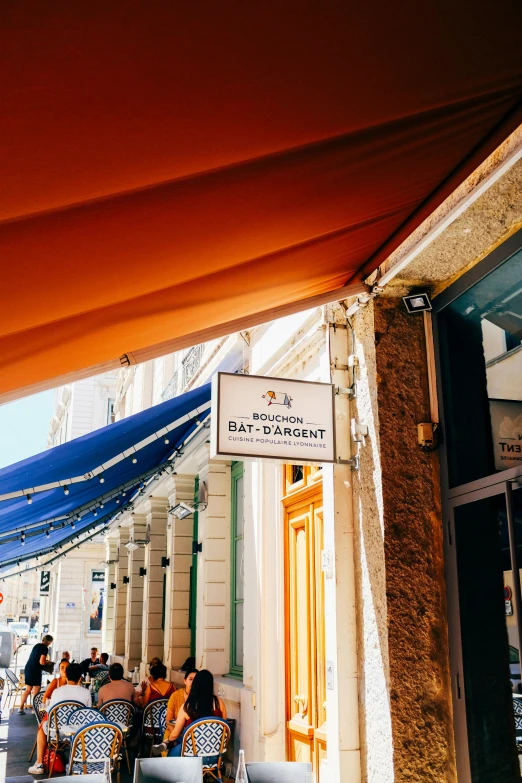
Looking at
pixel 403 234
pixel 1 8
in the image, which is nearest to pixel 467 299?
pixel 403 234

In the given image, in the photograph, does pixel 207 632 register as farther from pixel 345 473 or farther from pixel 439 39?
pixel 439 39

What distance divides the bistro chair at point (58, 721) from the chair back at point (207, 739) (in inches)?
86.2

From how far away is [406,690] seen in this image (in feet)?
13.8

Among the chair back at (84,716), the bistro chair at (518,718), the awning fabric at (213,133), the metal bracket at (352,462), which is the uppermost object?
the awning fabric at (213,133)

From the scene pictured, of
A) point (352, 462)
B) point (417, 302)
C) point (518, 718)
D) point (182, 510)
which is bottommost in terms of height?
point (518, 718)

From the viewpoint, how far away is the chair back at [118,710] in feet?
26.6

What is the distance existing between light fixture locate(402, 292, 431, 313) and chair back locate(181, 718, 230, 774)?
164 inches

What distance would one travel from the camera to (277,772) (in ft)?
15.4

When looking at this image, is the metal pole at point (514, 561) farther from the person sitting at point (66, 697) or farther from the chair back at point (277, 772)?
the person sitting at point (66, 697)

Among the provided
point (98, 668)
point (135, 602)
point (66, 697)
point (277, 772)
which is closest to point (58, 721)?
point (66, 697)

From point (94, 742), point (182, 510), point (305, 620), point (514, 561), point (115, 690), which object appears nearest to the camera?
point (514, 561)

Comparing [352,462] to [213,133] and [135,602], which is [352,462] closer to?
[213,133]

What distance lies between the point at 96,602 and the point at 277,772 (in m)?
25.4

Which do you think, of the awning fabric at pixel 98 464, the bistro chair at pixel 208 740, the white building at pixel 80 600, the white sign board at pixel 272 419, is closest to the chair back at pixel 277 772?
the bistro chair at pixel 208 740
